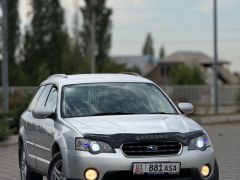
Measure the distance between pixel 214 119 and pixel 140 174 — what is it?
20.3 m

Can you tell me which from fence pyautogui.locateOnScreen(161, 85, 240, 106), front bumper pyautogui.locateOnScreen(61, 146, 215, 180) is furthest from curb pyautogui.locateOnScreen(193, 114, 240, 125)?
fence pyautogui.locateOnScreen(161, 85, 240, 106)

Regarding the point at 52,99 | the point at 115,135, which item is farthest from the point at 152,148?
the point at 52,99

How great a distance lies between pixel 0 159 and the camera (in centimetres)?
1471

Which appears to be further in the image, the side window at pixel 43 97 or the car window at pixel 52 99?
the side window at pixel 43 97

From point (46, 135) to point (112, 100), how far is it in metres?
0.95

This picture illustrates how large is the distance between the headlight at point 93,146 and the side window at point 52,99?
1.46 meters

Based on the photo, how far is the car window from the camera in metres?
9.29

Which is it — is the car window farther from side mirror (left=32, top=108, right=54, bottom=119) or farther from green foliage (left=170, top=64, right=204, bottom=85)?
green foliage (left=170, top=64, right=204, bottom=85)

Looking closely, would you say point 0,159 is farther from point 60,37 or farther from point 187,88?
point 60,37

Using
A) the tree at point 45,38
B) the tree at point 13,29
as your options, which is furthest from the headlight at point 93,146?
the tree at point 45,38

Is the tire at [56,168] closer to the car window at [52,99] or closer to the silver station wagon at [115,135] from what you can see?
the silver station wagon at [115,135]

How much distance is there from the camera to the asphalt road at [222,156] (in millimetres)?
11688

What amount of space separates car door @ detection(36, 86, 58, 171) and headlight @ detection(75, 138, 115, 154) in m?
0.89

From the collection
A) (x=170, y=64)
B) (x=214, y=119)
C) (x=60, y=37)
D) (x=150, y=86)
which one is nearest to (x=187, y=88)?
(x=60, y=37)
